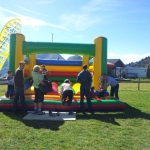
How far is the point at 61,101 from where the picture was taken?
752 centimetres

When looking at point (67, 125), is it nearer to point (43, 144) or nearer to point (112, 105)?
point (43, 144)

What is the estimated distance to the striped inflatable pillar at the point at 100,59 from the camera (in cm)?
902

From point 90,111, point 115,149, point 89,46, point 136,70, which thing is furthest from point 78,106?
point 136,70

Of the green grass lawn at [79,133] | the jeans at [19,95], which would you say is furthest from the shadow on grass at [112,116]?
the jeans at [19,95]

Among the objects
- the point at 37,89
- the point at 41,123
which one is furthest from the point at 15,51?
the point at 41,123

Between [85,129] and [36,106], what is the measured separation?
209cm

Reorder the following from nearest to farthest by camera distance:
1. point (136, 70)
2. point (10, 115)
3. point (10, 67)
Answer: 1. point (10, 115)
2. point (10, 67)
3. point (136, 70)

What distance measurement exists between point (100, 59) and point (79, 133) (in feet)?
14.8

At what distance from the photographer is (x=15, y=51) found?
8766 mm

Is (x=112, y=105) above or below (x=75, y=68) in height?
below

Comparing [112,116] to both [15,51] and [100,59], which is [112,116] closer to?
[100,59]

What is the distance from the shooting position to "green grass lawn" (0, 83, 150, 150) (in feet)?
14.0

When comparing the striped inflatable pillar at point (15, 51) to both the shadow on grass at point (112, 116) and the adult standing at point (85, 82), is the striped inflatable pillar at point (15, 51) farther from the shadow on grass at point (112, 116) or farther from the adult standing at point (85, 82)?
the shadow on grass at point (112, 116)

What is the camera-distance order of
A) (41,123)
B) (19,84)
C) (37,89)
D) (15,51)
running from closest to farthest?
(41,123) → (37,89) → (19,84) → (15,51)
